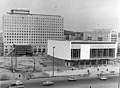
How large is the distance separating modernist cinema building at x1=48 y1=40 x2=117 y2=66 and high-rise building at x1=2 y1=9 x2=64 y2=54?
5.92ft

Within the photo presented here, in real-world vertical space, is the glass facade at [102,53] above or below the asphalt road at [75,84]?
above

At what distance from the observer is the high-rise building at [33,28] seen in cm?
907

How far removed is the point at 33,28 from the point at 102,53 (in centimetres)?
356

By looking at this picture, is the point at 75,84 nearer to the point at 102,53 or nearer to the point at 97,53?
the point at 97,53

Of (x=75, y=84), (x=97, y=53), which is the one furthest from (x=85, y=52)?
(x=75, y=84)

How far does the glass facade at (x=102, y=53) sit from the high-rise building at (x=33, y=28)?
7.61 ft

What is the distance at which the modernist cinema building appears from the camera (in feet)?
23.4

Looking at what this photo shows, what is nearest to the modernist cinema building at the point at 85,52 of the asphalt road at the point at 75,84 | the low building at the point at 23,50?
the low building at the point at 23,50

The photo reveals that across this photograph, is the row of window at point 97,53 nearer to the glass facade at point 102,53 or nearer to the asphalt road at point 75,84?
the glass facade at point 102,53

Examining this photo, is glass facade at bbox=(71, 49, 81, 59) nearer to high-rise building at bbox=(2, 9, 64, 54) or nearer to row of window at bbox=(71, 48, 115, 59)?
row of window at bbox=(71, 48, 115, 59)

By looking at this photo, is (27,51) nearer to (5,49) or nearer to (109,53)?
(5,49)

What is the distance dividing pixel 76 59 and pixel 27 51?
2.74 m

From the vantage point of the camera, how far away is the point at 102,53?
750 centimetres

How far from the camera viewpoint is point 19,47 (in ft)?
28.4
